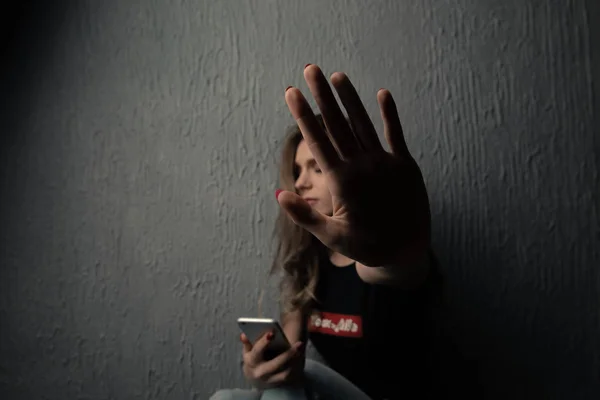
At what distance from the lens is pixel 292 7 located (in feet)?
2.51

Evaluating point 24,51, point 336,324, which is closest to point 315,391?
point 336,324

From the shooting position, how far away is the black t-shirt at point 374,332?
62 centimetres

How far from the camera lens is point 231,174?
0.78 meters

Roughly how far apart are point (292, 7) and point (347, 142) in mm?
Answer: 432

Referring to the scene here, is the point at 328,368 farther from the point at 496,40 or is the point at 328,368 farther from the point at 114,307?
the point at 496,40

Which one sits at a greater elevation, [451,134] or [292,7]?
[292,7]

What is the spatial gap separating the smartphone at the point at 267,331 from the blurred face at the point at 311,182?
0.16 meters

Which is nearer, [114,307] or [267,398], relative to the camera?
[267,398]

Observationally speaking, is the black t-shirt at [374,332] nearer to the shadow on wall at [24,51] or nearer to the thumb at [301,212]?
the thumb at [301,212]

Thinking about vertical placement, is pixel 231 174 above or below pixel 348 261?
above

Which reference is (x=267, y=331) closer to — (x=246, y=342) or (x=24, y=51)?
(x=246, y=342)

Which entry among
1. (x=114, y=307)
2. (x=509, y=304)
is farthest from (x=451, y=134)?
(x=114, y=307)

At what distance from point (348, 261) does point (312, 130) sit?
31cm

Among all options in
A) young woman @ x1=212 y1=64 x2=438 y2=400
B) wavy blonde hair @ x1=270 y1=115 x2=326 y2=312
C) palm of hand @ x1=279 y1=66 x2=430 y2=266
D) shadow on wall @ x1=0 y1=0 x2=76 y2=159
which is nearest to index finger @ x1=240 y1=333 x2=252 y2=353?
young woman @ x1=212 y1=64 x2=438 y2=400
